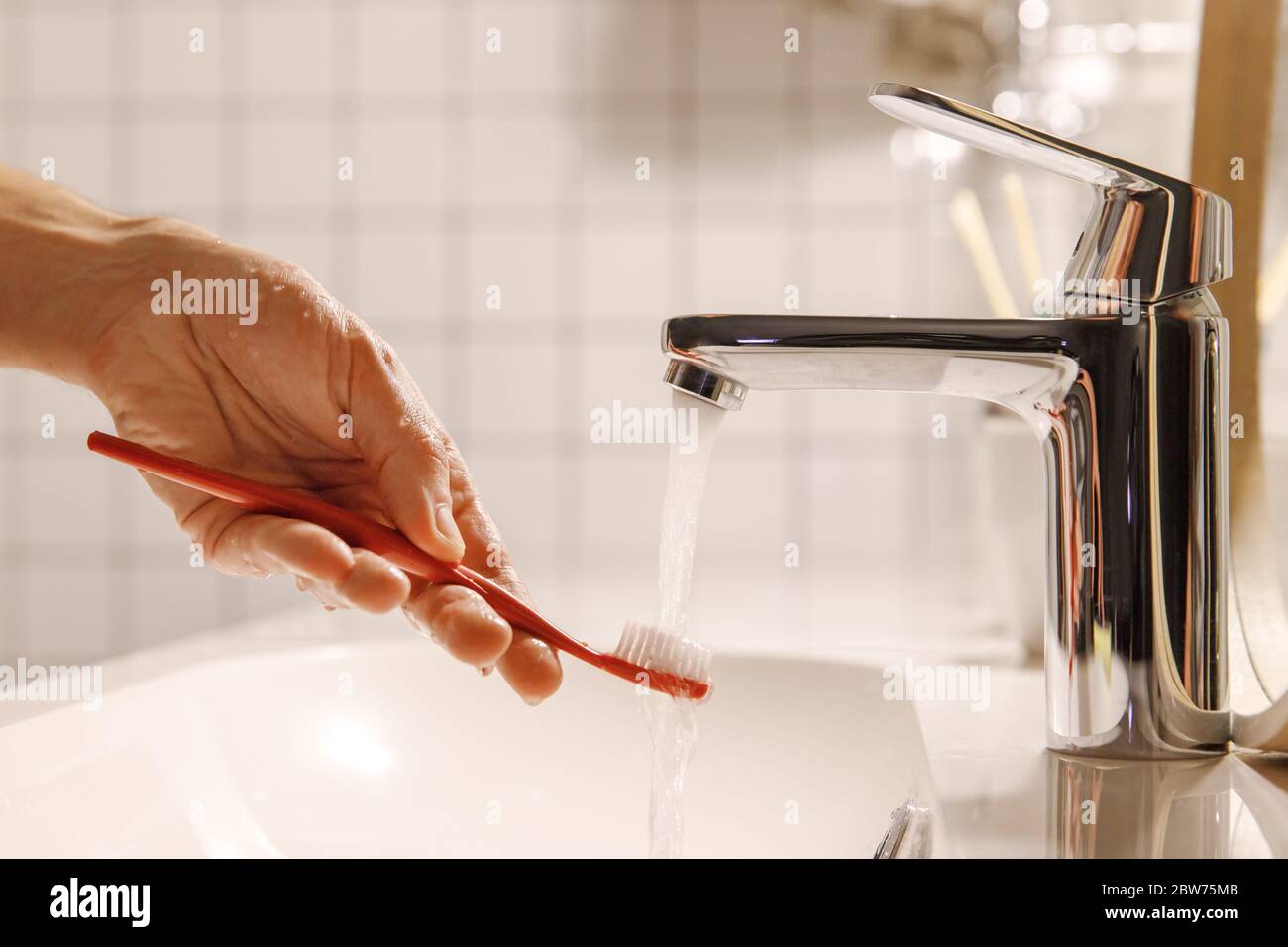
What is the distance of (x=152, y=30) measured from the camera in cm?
119

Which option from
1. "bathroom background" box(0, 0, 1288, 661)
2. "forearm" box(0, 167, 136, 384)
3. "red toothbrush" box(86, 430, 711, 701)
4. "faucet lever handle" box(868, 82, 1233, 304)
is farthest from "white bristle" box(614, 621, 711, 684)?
"bathroom background" box(0, 0, 1288, 661)

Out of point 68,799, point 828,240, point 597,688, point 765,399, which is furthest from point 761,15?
point 68,799

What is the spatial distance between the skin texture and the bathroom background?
60 centimetres

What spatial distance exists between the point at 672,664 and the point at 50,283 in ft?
1.36

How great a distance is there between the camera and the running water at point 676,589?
0.43 meters

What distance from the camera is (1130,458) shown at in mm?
421

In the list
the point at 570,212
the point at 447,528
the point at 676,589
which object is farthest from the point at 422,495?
the point at 570,212

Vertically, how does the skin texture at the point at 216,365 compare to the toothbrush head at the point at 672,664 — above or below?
above

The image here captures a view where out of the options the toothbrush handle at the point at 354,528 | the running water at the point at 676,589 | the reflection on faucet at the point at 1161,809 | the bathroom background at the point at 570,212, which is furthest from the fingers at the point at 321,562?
the bathroom background at the point at 570,212

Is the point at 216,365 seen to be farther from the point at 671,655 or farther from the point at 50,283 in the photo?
the point at 671,655

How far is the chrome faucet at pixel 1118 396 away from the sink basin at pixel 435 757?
0.13 m

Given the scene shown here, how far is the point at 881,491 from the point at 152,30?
3.27ft

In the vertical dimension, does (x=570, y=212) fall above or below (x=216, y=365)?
above

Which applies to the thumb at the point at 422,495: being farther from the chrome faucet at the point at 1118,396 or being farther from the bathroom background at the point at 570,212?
the bathroom background at the point at 570,212
